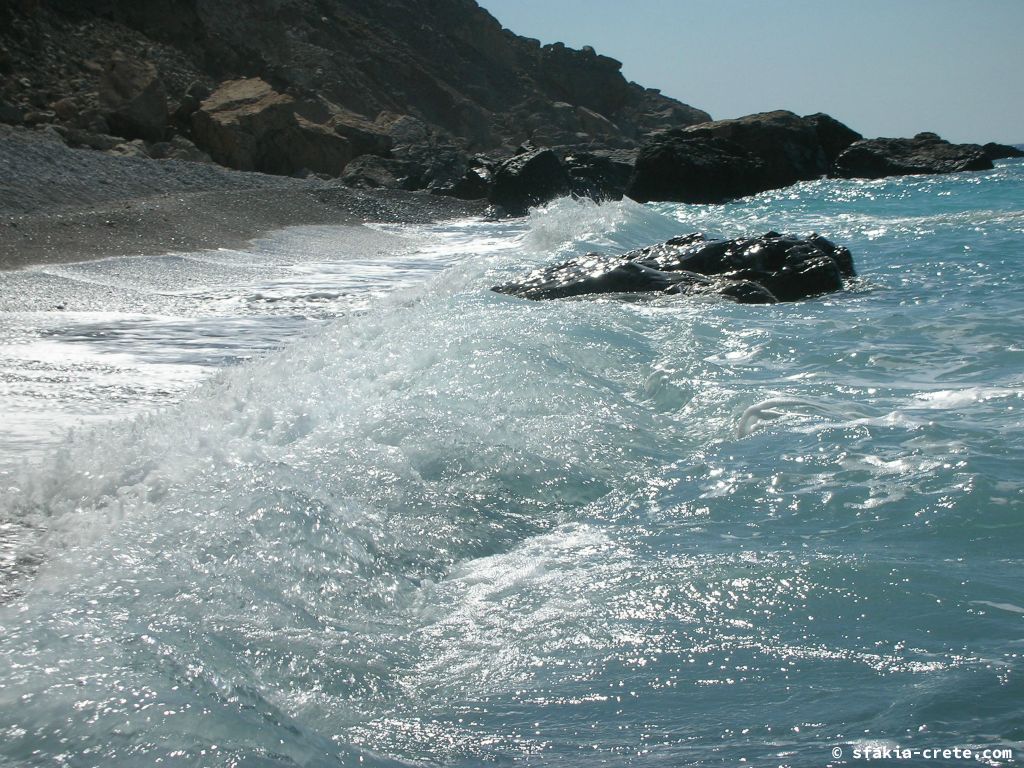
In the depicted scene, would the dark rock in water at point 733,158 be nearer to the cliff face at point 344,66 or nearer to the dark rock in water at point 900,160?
the dark rock in water at point 900,160

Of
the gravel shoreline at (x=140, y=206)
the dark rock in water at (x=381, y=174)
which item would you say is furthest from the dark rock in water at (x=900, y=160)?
the gravel shoreline at (x=140, y=206)

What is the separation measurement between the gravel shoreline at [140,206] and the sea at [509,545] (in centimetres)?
423

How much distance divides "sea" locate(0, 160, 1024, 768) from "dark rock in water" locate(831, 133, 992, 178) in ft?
82.9

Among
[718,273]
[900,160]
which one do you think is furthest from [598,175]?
[718,273]

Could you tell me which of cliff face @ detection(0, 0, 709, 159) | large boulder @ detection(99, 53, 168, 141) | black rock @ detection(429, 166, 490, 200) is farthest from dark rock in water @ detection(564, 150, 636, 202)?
large boulder @ detection(99, 53, 168, 141)

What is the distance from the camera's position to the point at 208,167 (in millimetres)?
20656

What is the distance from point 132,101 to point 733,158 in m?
14.3

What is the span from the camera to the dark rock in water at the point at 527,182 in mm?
23016

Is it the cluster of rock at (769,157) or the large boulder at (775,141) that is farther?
the large boulder at (775,141)

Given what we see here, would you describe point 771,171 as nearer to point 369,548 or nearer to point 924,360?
point 924,360

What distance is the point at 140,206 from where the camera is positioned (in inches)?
556

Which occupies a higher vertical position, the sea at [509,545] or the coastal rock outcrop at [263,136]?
the coastal rock outcrop at [263,136]

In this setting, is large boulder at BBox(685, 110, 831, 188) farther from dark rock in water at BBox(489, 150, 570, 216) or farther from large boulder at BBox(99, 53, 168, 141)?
large boulder at BBox(99, 53, 168, 141)

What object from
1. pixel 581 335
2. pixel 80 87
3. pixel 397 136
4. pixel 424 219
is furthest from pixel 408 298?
pixel 397 136
